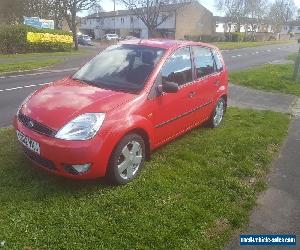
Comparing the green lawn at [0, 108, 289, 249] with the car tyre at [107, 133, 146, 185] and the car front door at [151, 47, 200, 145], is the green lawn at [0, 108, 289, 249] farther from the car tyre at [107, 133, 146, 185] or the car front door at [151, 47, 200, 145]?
the car front door at [151, 47, 200, 145]

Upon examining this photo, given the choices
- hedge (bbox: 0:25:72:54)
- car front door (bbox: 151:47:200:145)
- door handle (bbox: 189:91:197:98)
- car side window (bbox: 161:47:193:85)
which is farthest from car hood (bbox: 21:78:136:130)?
hedge (bbox: 0:25:72:54)

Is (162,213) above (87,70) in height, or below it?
below

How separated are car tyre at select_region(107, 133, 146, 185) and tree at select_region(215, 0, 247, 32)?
82.9 metres

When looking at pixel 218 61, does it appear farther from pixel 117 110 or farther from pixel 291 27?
pixel 291 27

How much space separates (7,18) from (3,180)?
138ft

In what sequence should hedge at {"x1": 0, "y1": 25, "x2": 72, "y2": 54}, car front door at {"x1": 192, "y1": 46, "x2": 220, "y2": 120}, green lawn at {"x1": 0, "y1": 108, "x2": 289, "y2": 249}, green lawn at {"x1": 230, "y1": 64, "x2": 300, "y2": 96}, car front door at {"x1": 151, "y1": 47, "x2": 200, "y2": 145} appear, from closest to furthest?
green lawn at {"x1": 0, "y1": 108, "x2": 289, "y2": 249}, car front door at {"x1": 151, "y1": 47, "x2": 200, "y2": 145}, car front door at {"x1": 192, "y1": 46, "x2": 220, "y2": 120}, green lawn at {"x1": 230, "y1": 64, "x2": 300, "y2": 96}, hedge at {"x1": 0, "y1": 25, "x2": 72, "y2": 54}

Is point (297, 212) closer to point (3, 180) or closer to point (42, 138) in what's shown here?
point (42, 138)

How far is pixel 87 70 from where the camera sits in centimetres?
550

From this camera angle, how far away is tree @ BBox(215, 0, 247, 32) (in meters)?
82.4

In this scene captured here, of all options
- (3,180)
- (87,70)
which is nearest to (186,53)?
(87,70)

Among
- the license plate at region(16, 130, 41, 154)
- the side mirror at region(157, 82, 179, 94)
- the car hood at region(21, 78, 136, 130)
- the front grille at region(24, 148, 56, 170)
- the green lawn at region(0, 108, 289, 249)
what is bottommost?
the green lawn at region(0, 108, 289, 249)

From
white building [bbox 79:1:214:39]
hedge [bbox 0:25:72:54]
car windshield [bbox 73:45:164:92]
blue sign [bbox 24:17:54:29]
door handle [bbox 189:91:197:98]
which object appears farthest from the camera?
white building [bbox 79:1:214:39]

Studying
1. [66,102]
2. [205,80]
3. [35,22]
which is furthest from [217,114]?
[35,22]

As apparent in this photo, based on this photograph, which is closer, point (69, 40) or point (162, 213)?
point (162, 213)
